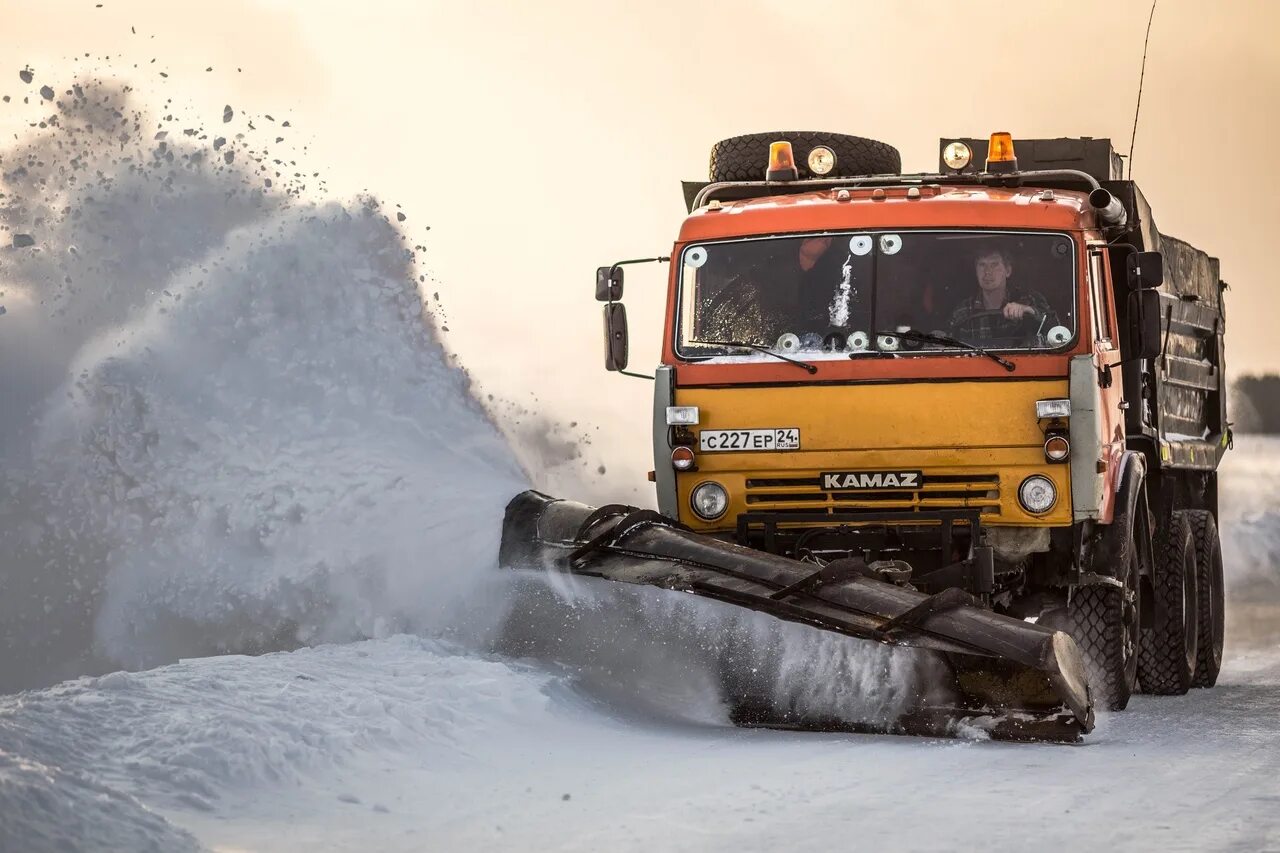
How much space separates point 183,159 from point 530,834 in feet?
38.4

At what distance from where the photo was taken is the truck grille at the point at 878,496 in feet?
31.0

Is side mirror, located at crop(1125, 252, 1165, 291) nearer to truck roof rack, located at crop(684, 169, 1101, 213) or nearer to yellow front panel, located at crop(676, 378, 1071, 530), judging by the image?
truck roof rack, located at crop(684, 169, 1101, 213)

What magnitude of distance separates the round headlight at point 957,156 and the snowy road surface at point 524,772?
359 centimetres

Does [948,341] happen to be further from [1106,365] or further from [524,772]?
[524,772]

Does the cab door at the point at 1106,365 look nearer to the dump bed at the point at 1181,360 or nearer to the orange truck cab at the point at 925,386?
the orange truck cab at the point at 925,386

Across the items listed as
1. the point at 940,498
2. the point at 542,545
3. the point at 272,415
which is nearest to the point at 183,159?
the point at 272,415

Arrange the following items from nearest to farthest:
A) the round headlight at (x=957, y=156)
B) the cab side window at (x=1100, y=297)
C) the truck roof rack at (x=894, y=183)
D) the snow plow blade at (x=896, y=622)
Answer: the snow plow blade at (x=896, y=622)
the cab side window at (x=1100, y=297)
the truck roof rack at (x=894, y=183)
the round headlight at (x=957, y=156)

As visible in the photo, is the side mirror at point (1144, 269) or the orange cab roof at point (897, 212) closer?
the orange cab roof at point (897, 212)

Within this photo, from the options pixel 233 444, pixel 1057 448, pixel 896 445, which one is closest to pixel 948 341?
pixel 896 445

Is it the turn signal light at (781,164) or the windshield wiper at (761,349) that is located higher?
the turn signal light at (781,164)

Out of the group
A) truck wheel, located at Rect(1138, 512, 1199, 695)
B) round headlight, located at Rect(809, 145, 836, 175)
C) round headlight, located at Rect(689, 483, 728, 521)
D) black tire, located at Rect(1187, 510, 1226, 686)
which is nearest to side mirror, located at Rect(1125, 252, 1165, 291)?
round headlight, located at Rect(809, 145, 836, 175)

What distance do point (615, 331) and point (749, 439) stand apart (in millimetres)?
1272

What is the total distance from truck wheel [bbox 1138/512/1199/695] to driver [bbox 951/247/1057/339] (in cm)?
303

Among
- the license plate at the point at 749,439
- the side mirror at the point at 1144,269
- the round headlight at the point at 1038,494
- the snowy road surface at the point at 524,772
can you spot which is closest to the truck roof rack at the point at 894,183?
the side mirror at the point at 1144,269
